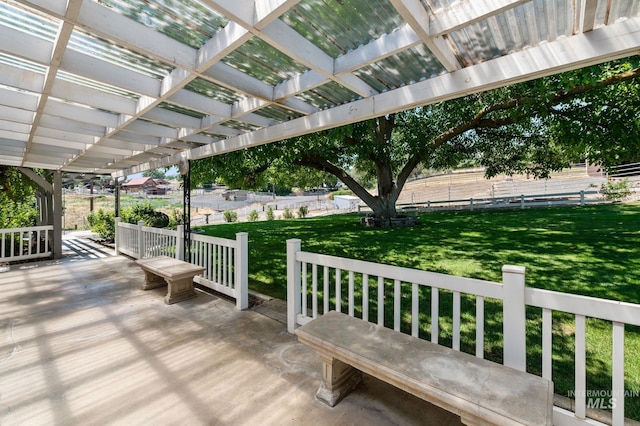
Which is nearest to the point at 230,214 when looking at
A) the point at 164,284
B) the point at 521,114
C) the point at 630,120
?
the point at 164,284

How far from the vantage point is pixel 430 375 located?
1627 mm

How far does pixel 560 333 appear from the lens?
2910mm

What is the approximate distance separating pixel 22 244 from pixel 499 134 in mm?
14411

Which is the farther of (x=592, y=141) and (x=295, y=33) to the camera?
(x=592, y=141)

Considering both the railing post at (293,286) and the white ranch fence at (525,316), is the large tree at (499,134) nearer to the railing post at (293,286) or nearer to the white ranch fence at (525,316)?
the railing post at (293,286)

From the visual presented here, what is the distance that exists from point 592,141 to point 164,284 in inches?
328

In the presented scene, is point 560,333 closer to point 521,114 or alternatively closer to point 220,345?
point 220,345

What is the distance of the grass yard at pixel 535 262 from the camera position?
2.56 m

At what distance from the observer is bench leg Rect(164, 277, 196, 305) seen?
3.99m

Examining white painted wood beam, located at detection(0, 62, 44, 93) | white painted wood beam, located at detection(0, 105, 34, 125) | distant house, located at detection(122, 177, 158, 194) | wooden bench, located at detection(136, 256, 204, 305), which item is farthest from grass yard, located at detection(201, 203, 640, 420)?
distant house, located at detection(122, 177, 158, 194)

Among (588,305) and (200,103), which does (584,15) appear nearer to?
(588,305)

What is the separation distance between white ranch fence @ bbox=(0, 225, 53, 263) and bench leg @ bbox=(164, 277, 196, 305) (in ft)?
16.9

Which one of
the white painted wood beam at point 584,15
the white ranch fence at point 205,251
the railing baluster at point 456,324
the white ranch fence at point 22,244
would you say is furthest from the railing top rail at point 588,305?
the white ranch fence at point 22,244

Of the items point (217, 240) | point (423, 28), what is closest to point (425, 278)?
point (423, 28)
